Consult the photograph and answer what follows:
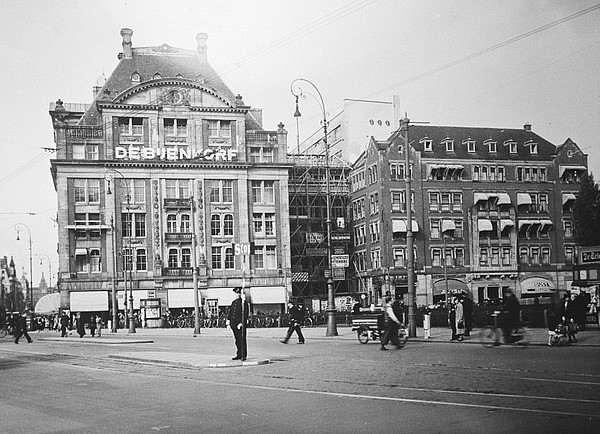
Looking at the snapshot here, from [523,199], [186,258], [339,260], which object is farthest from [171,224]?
[339,260]

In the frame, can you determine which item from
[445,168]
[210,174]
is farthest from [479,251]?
[210,174]

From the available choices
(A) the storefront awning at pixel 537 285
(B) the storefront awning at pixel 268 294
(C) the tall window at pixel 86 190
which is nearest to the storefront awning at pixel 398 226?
(A) the storefront awning at pixel 537 285

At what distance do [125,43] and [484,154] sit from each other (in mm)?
40766

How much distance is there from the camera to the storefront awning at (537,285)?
72.1 metres

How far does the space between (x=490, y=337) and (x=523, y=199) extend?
151ft

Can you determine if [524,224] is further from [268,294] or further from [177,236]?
[177,236]

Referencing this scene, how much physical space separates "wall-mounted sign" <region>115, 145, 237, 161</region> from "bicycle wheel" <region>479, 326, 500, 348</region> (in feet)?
184

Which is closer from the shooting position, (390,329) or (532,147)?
(390,329)

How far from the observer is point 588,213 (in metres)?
40.8

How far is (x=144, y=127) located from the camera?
257ft

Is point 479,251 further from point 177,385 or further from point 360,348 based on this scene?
point 177,385

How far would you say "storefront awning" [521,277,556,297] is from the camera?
72.1 m

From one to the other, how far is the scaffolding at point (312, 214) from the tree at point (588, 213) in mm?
41926

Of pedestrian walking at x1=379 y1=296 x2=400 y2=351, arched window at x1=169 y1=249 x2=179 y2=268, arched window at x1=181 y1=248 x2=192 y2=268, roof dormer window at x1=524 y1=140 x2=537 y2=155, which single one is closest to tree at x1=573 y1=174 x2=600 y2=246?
pedestrian walking at x1=379 y1=296 x2=400 y2=351
